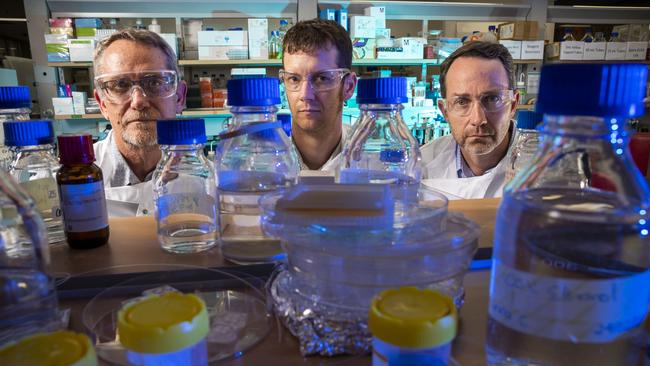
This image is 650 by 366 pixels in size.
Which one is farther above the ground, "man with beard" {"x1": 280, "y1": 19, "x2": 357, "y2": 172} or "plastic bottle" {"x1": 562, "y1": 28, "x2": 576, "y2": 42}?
"plastic bottle" {"x1": 562, "y1": 28, "x2": 576, "y2": 42}

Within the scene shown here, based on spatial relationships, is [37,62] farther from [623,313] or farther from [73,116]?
[623,313]

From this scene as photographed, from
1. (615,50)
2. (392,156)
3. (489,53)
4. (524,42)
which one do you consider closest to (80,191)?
(392,156)

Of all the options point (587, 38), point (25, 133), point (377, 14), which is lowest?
point (25, 133)

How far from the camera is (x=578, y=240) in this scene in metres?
0.41

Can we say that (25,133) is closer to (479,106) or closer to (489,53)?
(479,106)

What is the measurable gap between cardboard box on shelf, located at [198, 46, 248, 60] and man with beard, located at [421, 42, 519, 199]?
74.1 inches

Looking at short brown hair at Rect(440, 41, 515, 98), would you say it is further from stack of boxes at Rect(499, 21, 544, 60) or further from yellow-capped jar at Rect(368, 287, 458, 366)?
stack of boxes at Rect(499, 21, 544, 60)

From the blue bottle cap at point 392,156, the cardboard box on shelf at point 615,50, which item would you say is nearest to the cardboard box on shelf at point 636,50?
the cardboard box on shelf at point 615,50

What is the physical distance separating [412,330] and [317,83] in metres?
1.37

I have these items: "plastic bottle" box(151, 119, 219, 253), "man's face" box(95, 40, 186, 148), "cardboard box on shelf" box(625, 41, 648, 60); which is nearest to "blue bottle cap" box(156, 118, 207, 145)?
"plastic bottle" box(151, 119, 219, 253)

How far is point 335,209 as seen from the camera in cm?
45

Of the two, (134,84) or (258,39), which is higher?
(258,39)

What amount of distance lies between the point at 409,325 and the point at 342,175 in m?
0.50

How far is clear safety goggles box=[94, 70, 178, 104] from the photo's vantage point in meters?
1.34
